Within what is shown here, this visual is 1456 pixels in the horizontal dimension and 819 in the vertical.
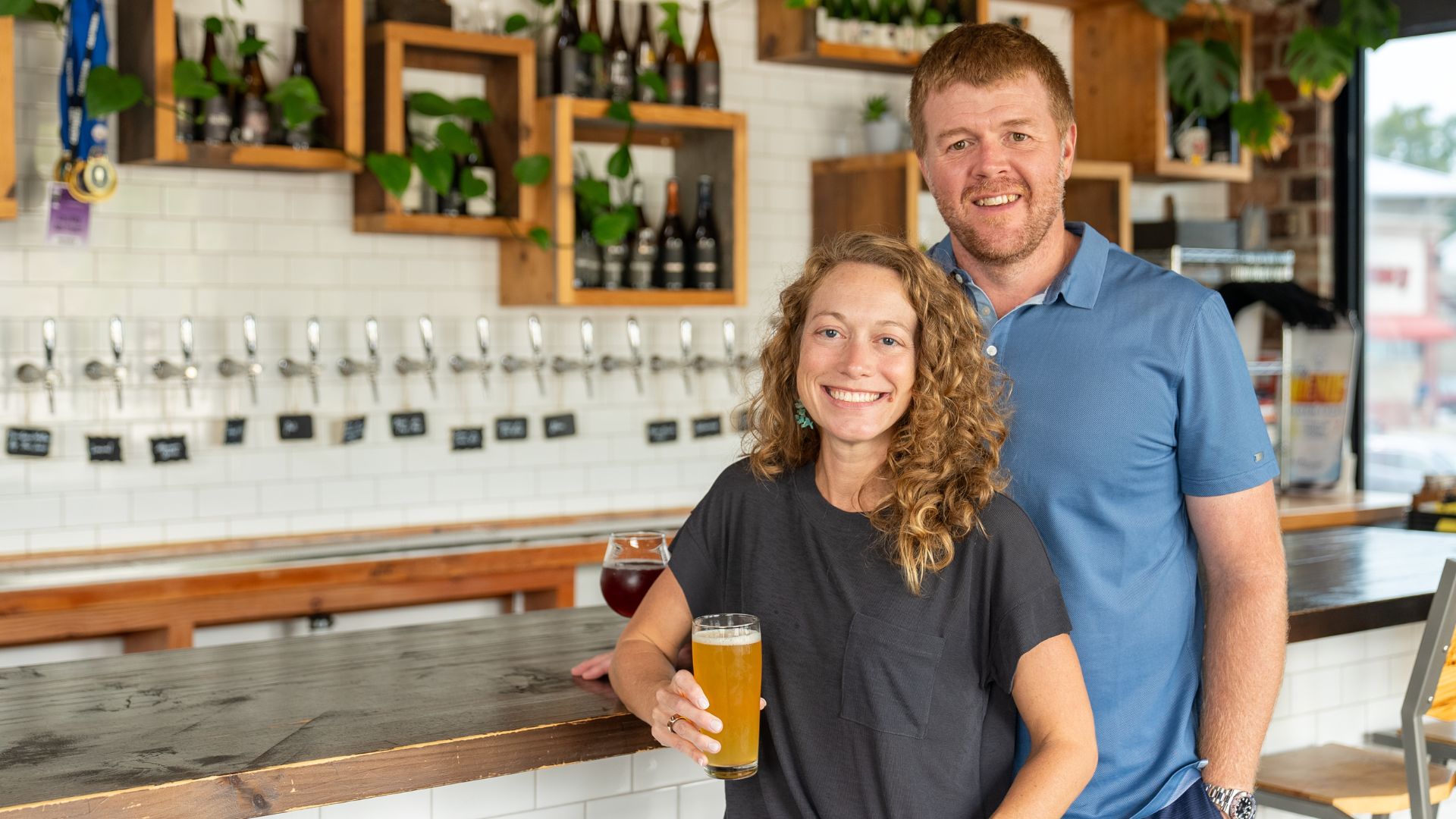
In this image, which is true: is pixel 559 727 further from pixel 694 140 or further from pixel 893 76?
pixel 893 76

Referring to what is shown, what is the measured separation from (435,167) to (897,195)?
173 cm

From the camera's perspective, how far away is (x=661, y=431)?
5.26 m

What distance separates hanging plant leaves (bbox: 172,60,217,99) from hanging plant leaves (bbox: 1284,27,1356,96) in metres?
3.98

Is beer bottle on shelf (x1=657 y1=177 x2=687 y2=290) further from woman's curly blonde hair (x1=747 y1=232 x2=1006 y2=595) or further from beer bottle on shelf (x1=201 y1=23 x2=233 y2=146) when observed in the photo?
woman's curly blonde hair (x1=747 y1=232 x2=1006 y2=595)

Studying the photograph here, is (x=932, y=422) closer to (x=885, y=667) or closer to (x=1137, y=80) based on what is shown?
(x=885, y=667)

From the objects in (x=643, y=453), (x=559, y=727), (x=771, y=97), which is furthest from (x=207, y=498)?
(x=559, y=727)

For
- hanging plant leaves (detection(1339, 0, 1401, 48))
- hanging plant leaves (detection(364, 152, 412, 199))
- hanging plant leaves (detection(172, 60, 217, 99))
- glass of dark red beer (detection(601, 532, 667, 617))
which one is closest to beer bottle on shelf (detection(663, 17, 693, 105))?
hanging plant leaves (detection(364, 152, 412, 199))

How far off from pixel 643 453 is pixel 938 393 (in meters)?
3.59

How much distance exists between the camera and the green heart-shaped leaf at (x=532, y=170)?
179 inches

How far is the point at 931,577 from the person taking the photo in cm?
168

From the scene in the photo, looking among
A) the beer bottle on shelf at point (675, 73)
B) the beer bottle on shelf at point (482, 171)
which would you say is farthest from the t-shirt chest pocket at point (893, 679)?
the beer bottle on shelf at point (675, 73)

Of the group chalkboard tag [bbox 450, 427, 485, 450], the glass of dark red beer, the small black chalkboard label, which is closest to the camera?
the glass of dark red beer

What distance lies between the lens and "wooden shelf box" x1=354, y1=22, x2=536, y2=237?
4414 millimetres

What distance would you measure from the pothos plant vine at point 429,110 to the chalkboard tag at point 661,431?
725 mm
